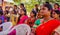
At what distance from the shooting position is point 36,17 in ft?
7.22

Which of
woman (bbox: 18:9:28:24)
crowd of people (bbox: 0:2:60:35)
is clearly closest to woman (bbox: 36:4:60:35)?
crowd of people (bbox: 0:2:60:35)

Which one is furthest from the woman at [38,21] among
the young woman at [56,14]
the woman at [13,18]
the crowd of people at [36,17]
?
the woman at [13,18]

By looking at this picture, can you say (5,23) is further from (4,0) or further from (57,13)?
(57,13)

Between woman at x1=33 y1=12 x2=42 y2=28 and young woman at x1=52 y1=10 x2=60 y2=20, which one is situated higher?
young woman at x1=52 y1=10 x2=60 y2=20

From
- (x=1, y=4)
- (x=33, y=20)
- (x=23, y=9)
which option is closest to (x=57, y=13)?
(x=33, y=20)

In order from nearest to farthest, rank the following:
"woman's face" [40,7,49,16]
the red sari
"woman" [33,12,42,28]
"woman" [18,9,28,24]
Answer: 1. the red sari
2. "woman's face" [40,7,49,16]
3. "woman" [33,12,42,28]
4. "woman" [18,9,28,24]

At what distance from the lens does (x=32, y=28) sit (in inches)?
87.9

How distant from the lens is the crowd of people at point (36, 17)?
6.28ft

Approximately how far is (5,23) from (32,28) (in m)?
0.46

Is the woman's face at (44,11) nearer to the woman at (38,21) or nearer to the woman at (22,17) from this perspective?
the woman at (38,21)

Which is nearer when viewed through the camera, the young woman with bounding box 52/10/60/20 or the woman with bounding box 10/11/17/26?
the young woman with bounding box 52/10/60/20

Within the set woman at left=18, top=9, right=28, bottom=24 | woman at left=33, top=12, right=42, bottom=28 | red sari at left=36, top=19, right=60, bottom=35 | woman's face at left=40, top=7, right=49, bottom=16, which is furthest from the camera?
woman at left=18, top=9, right=28, bottom=24

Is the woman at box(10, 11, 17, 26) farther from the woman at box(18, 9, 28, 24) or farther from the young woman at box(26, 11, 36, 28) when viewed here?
the young woman at box(26, 11, 36, 28)

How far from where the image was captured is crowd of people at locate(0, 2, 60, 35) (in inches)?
75.4
